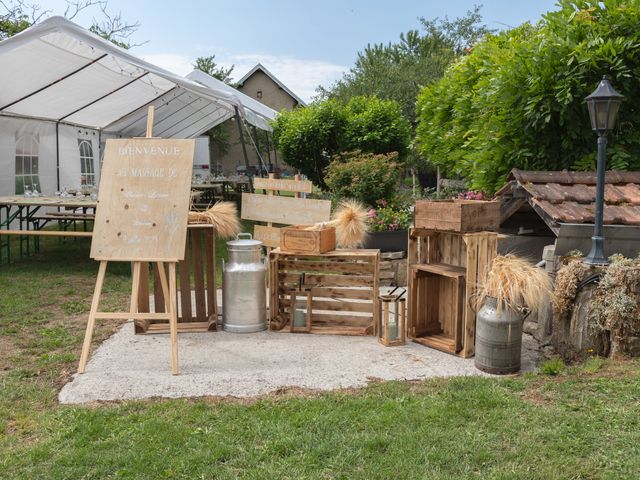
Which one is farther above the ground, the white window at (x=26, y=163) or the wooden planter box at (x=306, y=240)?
the white window at (x=26, y=163)

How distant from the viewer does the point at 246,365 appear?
4410 millimetres

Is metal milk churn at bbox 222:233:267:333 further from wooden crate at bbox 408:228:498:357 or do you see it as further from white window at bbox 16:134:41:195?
white window at bbox 16:134:41:195

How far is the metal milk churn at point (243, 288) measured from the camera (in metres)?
5.27

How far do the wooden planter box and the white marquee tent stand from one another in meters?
4.30

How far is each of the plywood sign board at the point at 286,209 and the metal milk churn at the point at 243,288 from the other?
0.84m

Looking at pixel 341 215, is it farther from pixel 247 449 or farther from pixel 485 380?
pixel 247 449

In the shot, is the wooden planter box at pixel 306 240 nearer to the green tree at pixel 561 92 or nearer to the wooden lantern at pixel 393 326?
the wooden lantern at pixel 393 326

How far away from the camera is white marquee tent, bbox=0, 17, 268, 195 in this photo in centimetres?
824

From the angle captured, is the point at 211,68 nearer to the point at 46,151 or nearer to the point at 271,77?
the point at 271,77

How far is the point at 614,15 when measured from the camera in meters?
5.41

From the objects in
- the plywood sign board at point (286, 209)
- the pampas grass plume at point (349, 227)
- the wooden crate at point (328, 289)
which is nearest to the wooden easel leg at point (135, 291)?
the wooden crate at point (328, 289)

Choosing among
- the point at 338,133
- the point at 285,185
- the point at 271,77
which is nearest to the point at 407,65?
the point at 271,77

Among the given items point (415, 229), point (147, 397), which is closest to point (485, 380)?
point (415, 229)

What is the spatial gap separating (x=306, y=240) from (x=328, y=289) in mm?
556
